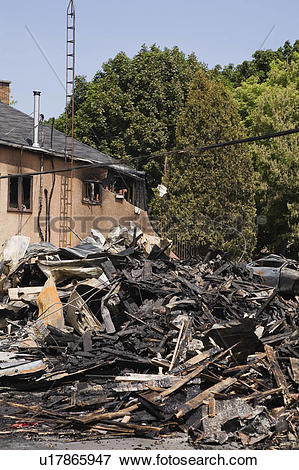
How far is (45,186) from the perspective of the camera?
2483cm

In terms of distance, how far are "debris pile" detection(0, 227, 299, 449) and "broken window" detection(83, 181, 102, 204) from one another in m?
11.2

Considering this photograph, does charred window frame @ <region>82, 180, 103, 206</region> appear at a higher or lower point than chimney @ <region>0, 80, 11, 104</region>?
lower

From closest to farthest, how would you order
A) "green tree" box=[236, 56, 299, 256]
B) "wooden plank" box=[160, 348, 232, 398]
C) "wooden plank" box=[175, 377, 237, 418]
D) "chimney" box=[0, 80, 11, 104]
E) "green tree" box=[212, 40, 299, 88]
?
"wooden plank" box=[175, 377, 237, 418], "wooden plank" box=[160, 348, 232, 398], "chimney" box=[0, 80, 11, 104], "green tree" box=[236, 56, 299, 256], "green tree" box=[212, 40, 299, 88]

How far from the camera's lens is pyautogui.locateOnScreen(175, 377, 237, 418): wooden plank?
763 cm

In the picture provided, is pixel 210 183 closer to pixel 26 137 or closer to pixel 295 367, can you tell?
pixel 26 137

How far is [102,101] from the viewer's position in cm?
4094

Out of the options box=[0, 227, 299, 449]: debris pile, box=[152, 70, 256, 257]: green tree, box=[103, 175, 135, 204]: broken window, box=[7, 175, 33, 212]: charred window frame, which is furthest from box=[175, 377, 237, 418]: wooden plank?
box=[152, 70, 256, 257]: green tree

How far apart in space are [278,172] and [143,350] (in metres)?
24.7

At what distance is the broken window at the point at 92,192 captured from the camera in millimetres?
27166

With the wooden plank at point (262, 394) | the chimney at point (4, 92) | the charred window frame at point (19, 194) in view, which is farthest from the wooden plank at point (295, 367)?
the chimney at point (4, 92)

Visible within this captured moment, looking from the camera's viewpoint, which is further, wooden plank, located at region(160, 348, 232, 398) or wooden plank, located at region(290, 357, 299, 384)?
wooden plank, located at region(290, 357, 299, 384)

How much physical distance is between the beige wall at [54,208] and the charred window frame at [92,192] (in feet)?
0.77

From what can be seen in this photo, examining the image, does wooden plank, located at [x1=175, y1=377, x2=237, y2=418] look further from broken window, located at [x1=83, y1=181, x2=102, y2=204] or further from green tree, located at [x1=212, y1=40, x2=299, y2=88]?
green tree, located at [x1=212, y1=40, x2=299, y2=88]

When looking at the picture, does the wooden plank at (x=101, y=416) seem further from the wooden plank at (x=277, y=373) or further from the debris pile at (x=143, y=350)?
the wooden plank at (x=277, y=373)
